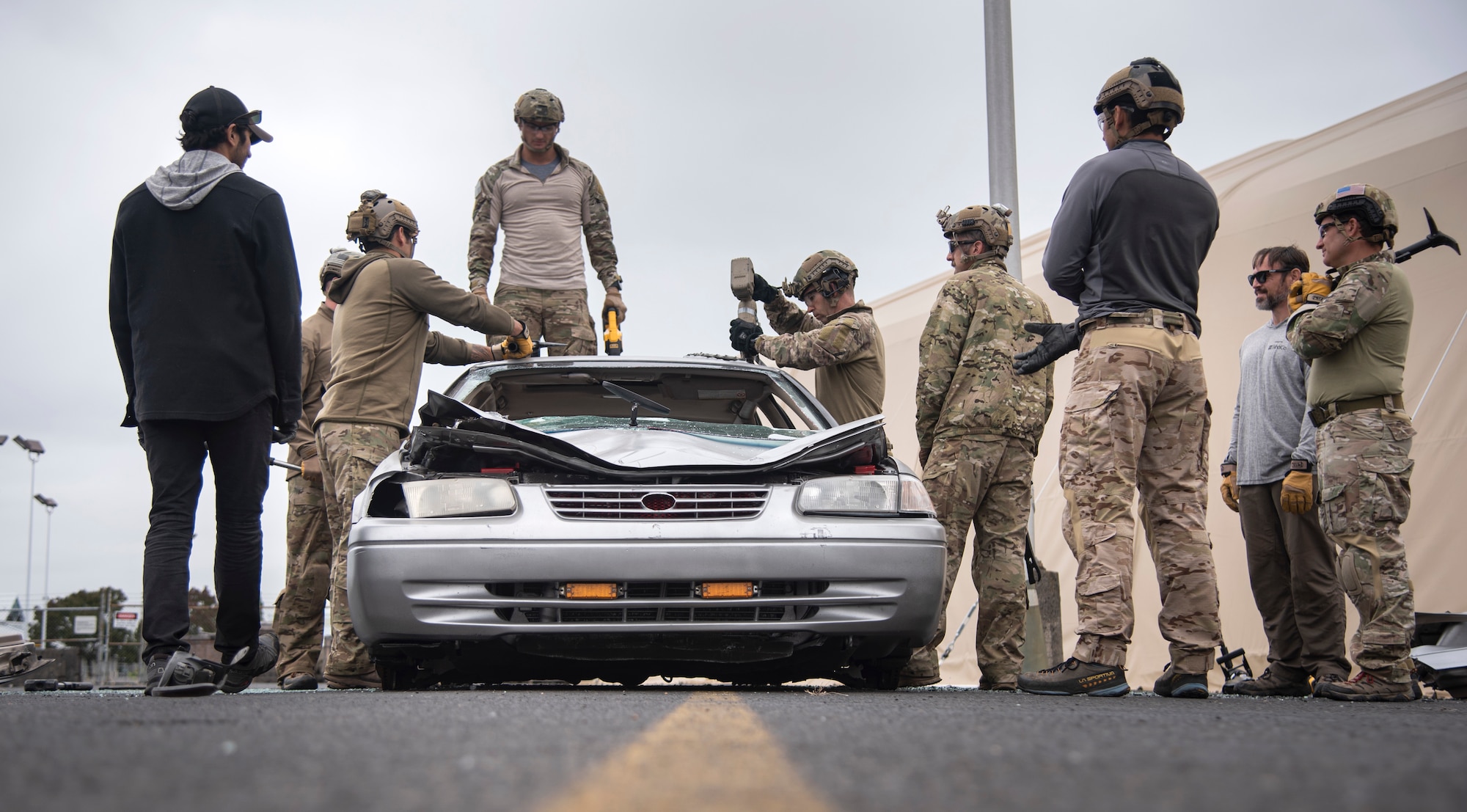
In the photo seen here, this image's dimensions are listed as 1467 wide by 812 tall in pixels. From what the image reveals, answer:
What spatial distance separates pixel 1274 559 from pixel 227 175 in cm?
485

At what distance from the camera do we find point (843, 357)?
19.0 ft

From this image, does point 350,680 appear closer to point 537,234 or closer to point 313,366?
point 313,366

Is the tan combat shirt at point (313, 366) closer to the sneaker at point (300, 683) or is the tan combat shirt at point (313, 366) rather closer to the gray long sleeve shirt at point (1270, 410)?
the sneaker at point (300, 683)

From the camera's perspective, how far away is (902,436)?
1564 cm

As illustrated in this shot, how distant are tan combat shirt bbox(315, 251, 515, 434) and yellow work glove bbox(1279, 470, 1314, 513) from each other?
365 centimetres

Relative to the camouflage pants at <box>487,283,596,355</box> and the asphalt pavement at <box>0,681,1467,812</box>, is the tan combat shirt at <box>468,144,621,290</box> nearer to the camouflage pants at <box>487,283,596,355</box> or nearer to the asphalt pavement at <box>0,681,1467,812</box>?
the camouflage pants at <box>487,283,596,355</box>

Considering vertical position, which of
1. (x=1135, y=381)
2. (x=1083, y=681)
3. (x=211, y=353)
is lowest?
(x=1083, y=681)

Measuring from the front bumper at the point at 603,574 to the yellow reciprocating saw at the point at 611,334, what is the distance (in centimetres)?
334

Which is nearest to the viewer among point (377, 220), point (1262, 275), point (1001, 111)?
point (377, 220)

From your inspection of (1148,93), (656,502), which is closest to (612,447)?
(656,502)

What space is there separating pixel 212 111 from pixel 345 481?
1570 millimetres

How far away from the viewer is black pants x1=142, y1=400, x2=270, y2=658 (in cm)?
404

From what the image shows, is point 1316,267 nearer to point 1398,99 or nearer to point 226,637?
point 1398,99

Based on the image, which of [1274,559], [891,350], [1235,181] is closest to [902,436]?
[891,350]
